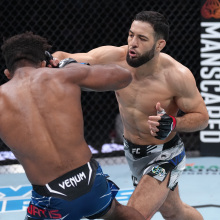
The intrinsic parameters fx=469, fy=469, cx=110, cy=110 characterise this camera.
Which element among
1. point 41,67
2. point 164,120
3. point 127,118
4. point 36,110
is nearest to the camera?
point 36,110

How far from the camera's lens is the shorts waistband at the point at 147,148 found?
8.16 ft

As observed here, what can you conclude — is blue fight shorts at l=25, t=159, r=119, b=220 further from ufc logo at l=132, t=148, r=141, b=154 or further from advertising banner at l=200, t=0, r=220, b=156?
advertising banner at l=200, t=0, r=220, b=156

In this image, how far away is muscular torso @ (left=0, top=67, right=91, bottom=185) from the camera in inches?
70.3

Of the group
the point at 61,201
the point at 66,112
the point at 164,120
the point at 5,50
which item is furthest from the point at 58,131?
the point at 164,120

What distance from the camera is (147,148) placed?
8.20 feet

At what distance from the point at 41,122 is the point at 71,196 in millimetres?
310

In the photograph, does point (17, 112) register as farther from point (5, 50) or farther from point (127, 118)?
point (127, 118)

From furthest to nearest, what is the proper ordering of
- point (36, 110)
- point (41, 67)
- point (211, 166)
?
point (211, 166) < point (41, 67) < point (36, 110)

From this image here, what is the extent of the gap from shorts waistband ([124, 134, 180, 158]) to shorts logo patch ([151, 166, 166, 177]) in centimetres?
11

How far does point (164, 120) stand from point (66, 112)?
60 centimetres

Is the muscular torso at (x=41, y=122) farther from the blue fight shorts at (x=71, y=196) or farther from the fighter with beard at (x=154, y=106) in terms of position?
the fighter with beard at (x=154, y=106)

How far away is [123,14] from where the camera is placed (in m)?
4.33

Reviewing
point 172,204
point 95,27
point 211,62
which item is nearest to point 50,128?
point 172,204

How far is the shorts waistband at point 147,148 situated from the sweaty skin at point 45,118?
70cm
